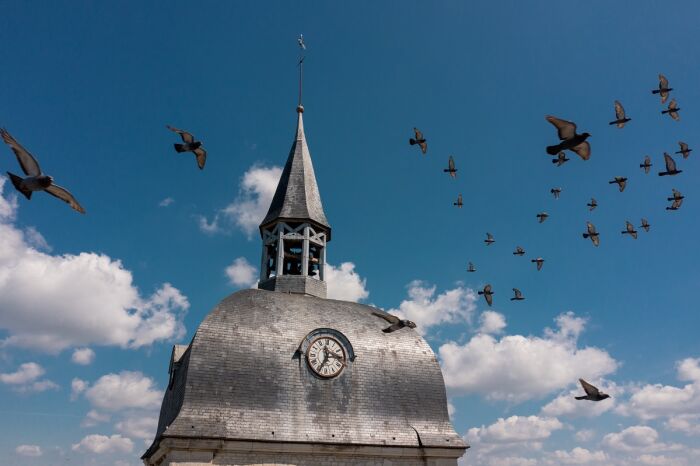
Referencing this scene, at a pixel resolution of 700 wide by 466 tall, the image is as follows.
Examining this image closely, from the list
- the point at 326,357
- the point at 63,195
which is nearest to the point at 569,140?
the point at 63,195

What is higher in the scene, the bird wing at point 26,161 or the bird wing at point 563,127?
the bird wing at point 563,127

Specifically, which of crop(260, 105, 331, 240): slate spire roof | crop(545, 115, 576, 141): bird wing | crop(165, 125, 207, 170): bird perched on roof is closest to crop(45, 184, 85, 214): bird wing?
crop(165, 125, 207, 170): bird perched on roof

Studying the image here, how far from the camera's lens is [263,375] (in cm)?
1908

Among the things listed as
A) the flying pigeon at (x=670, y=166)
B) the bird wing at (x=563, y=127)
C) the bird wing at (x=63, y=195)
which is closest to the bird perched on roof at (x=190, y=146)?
the bird wing at (x=63, y=195)

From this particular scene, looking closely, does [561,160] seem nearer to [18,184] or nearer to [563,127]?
[563,127]

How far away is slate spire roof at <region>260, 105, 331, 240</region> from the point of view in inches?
1025

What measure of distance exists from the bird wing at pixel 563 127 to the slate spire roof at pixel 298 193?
14.8 meters

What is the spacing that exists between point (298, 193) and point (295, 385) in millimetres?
10298

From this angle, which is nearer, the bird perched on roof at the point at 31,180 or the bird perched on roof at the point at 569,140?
the bird perched on roof at the point at 31,180

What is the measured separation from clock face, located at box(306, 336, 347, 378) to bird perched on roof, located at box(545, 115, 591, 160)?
10748 millimetres

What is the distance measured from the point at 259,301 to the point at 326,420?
16.2 feet

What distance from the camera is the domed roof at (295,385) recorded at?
18.2 meters

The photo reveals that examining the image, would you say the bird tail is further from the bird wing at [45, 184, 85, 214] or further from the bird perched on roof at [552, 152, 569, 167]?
the bird perched on roof at [552, 152, 569, 167]

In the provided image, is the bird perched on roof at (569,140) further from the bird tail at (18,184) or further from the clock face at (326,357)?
the clock face at (326,357)
